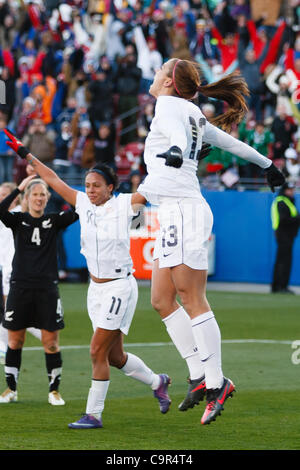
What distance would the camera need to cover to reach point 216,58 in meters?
24.6

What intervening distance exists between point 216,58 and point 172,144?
1829 centimetres

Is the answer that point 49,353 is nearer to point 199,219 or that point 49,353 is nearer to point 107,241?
point 107,241

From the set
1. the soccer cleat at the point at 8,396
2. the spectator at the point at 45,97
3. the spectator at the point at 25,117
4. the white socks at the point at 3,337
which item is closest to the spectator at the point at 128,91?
the spectator at the point at 45,97

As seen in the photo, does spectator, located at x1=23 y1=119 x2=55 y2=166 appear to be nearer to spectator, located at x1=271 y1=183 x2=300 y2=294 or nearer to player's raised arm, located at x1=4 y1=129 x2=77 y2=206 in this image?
spectator, located at x1=271 y1=183 x2=300 y2=294

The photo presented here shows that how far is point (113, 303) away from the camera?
310 inches

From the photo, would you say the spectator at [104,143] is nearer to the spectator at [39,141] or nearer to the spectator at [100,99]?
the spectator at [100,99]

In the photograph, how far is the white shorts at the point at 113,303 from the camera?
7824 mm

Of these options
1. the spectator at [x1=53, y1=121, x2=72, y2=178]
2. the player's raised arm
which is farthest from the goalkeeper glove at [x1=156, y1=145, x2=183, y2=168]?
the spectator at [x1=53, y1=121, x2=72, y2=178]

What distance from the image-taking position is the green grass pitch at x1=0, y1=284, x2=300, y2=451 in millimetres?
7273

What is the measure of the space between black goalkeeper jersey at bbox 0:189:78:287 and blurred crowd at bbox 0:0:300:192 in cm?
1183

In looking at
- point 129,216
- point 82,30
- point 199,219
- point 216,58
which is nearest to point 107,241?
point 129,216

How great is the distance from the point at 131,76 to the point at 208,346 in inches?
711

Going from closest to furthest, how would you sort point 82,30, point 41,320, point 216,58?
1. point 41,320
2. point 216,58
3. point 82,30

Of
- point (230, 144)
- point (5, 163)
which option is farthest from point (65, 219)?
point (5, 163)
